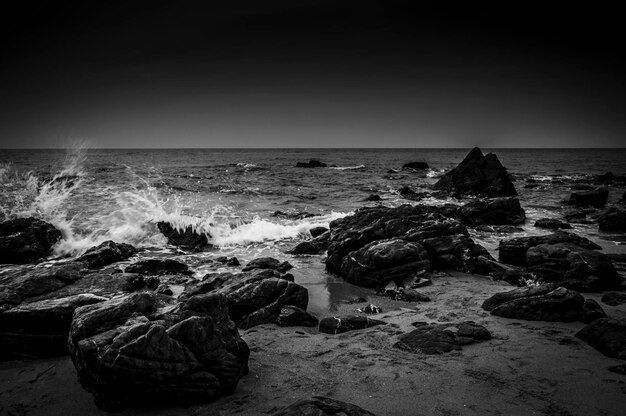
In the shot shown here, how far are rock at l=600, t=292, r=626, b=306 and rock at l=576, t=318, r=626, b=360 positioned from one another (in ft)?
5.99

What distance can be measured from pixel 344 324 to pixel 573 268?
564 centimetres

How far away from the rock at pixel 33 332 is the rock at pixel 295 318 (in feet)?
11.3

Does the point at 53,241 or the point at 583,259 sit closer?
the point at 583,259

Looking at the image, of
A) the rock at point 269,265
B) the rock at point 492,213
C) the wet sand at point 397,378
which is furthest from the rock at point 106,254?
the rock at point 492,213

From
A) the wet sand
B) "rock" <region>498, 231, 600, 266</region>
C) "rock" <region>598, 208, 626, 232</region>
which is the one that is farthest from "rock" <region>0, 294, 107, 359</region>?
"rock" <region>598, 208, 626, 232</region>

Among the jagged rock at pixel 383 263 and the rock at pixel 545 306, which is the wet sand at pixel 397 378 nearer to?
the rock at pixel 545 306

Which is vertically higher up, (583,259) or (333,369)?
(583,259)

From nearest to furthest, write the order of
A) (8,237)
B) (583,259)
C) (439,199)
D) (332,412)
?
(332,412), (583,259), (8,237), (439,199)

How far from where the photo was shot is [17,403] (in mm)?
4375

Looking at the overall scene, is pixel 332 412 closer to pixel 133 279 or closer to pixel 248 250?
pixel 133 279

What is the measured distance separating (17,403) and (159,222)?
10006 millimetres

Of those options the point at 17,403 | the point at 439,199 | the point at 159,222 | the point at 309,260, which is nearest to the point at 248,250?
the point at 309,260

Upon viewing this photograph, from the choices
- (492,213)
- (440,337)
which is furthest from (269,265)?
(492,213)

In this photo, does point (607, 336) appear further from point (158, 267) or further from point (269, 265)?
point (158, 267)
